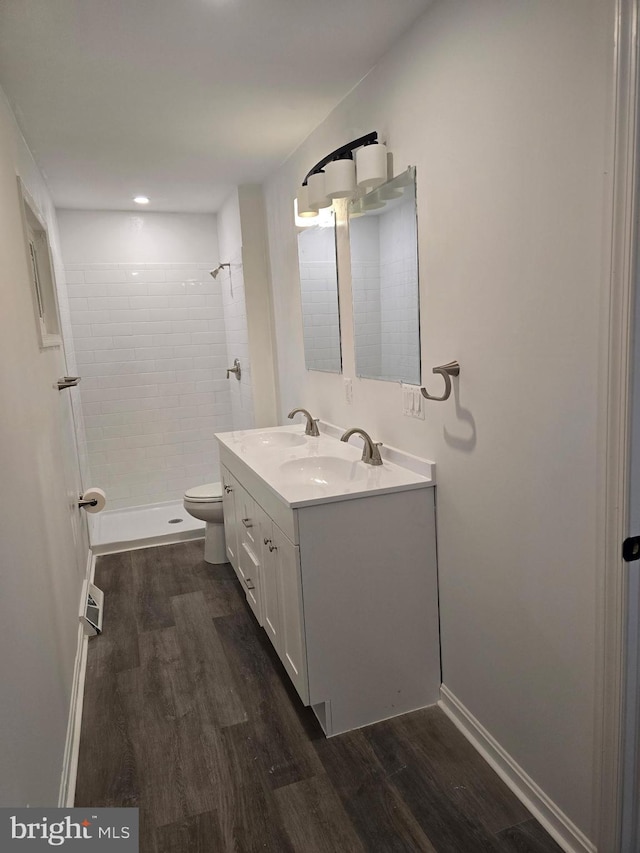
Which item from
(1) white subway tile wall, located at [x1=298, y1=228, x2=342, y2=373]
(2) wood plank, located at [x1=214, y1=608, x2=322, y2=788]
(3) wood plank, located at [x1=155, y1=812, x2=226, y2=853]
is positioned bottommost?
(2) wood plank, located at [x1=214, y1=608, x2=322, y2=788]

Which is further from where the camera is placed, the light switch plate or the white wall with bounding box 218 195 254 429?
the white wall with bounding box 218 195 254 429

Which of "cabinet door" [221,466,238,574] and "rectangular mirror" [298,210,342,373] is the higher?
"rectangular mirror" [298,210,342,373]

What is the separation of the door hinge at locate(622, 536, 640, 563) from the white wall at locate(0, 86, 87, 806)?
1.39 metres

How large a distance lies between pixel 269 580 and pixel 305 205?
5.46ft

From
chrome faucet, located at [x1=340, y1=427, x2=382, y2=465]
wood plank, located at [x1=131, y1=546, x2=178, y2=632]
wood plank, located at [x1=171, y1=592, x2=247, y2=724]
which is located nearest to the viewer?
wood plank, located at [x1=171, y1=592, x2=247, y2=724]

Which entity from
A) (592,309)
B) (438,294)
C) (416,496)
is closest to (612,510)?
(592,309)

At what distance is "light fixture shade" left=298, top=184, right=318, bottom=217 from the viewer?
2.52 m

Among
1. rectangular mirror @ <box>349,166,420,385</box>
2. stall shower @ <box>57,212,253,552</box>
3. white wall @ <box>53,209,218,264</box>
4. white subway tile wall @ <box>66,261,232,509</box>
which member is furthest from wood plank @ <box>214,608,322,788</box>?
white wall @ <box>53,209,218,264</box>

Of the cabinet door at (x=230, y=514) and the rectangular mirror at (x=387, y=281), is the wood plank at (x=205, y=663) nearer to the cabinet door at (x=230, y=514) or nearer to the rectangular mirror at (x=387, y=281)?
the cabinet door at (x=230, y=514)

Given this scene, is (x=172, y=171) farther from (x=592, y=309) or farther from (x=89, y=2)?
(x=592, y=309)

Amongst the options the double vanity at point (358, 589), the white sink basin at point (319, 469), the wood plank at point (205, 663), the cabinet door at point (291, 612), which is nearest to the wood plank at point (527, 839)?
the double vanity at point (358, 589)

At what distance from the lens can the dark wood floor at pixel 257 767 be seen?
5.29 feet

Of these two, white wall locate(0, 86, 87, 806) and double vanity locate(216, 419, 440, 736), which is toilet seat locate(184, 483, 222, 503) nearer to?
white wall locate(0, 86, 87, 806)

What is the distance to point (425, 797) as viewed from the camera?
1.73 meters
